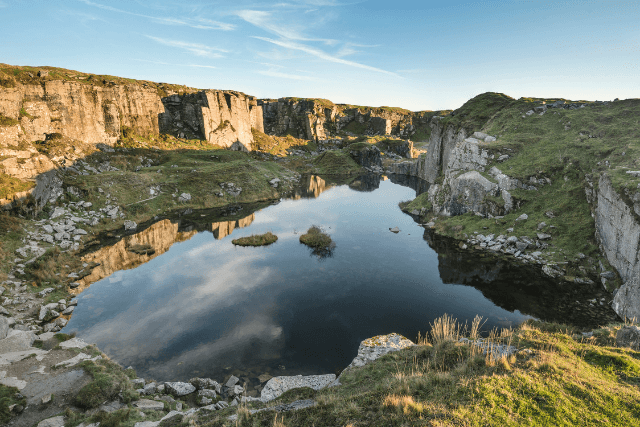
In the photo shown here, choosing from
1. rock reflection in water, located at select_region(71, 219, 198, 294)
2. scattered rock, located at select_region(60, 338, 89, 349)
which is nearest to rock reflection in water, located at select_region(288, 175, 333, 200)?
rock reflection in water, located at select_region(71, 219, 198, 294)

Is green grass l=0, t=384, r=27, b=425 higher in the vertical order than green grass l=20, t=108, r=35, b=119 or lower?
lower

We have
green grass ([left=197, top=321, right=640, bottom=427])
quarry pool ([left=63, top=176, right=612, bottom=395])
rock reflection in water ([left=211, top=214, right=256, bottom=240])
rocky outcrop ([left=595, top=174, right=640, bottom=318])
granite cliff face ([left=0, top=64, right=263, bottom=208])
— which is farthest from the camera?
rock reflection in water ([left=211, top=214, right=256, bottom=240])

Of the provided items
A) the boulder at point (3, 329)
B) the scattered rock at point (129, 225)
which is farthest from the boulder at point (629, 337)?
the scattered rock at point (129, 225)

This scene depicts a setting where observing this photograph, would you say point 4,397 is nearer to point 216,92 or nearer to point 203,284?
point 203,284

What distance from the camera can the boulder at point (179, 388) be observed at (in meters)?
14.6

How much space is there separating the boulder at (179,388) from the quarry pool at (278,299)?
1.85 m

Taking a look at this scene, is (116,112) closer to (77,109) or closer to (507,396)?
(77,109)

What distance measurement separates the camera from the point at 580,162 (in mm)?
35625

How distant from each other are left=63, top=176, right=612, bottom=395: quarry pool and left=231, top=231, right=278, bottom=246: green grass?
64.9 inches

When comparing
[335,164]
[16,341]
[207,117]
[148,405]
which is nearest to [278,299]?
[148,405]

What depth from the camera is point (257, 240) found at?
39469 millimetres

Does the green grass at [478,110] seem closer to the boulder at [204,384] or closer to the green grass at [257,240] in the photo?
the green grass at [257,240]

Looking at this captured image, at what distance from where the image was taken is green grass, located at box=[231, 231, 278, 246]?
3897cm

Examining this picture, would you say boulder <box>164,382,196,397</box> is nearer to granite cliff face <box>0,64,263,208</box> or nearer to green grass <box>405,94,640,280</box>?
granite cliff face <box>0,64,263,208</box>
